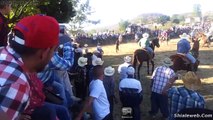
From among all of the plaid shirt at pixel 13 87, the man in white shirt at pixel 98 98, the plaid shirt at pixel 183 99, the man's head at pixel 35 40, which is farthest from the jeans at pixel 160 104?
the plaid shirt at pixel 13 87

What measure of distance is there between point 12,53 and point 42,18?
0.22 metres

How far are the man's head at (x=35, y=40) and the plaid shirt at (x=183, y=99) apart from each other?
9.69 feet

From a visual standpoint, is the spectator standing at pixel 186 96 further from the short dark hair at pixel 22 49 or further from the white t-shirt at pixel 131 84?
the short dark hair at pixel 22 49

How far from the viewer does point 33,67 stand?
64.9 inches

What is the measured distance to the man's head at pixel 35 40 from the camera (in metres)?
1.60

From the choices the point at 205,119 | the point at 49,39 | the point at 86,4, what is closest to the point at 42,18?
the point at 49,39

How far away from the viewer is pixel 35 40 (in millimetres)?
1598

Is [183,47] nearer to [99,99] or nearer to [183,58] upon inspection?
[183,58]

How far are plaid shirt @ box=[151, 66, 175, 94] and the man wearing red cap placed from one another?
694 cm

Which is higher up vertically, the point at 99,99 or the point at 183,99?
the point at 183,99

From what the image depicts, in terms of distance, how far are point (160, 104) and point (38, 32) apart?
7.77 metres

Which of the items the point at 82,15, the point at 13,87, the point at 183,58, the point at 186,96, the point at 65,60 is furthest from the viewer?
the point at 82,15

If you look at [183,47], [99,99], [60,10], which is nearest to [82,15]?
[60,10]

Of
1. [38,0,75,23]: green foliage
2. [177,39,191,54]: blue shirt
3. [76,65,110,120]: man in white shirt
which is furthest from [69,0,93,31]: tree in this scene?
[76,65,110,120]: man in white shirt
